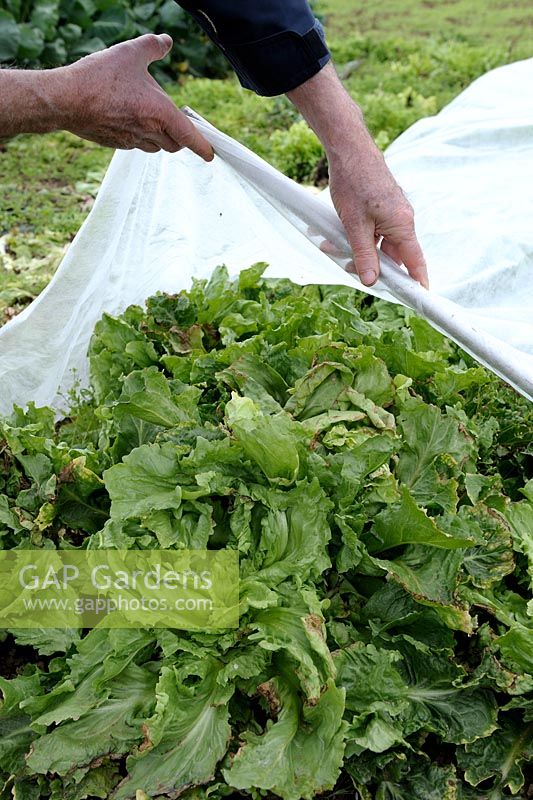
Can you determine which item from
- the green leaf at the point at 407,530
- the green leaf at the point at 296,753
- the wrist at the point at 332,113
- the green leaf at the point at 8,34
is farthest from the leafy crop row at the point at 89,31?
the green leaf at the point at 296,753

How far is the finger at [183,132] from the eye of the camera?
6.83 ft

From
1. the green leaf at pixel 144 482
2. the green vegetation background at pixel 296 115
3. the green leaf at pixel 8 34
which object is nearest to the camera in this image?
the green leaf at pixel 144 482

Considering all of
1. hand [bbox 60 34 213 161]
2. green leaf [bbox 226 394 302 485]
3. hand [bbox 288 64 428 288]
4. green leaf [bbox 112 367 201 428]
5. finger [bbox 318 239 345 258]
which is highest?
hand [bbox 60 34 213 161]

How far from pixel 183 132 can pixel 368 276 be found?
25.7 inches

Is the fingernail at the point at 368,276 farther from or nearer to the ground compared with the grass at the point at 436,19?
farther from the ground

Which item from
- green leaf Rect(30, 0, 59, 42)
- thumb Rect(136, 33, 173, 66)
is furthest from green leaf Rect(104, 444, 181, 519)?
green leaf Rect(30, 0, 59, 42)

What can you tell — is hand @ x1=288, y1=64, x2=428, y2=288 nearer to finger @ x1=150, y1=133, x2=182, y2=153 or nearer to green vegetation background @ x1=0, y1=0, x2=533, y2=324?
finger @ x1=150, y1=133, x2=182, y2=153

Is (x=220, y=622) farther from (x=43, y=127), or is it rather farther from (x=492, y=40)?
(x=492, y=40)

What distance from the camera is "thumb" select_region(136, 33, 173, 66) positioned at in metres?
2.05

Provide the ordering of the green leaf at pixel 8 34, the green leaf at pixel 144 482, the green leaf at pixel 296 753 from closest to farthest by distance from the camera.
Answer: the green leaf at pixel 296 753 < the green leaf at pixel 144 482 < the green leaf at pixel 8 34

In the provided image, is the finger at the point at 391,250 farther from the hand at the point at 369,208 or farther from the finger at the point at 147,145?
the finger at the point at 147,145

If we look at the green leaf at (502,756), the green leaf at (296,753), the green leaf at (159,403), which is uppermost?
the green leaf at (159,403)

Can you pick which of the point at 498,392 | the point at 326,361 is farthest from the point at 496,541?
the point at 498,392

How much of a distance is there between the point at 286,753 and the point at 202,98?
21.2ft
